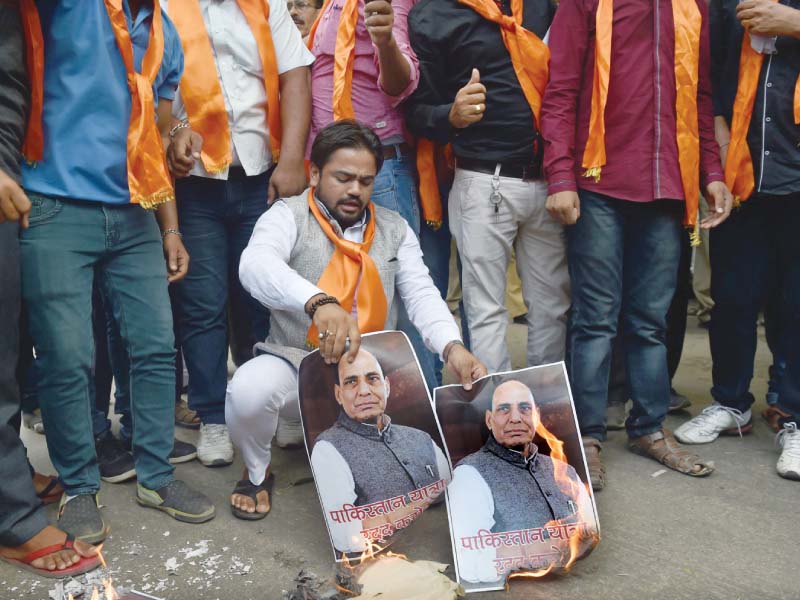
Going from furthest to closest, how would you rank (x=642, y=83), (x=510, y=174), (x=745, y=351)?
(x=745, y=351)
(x=510, y=174)
(x=642, y=83)

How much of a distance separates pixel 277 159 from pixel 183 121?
0.38 meters

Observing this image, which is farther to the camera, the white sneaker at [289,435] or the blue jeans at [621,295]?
Result: the white sneaker at [289,435]

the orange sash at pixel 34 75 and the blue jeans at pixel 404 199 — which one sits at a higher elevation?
the orange sash at pixel 34 75

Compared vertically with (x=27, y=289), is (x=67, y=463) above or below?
below

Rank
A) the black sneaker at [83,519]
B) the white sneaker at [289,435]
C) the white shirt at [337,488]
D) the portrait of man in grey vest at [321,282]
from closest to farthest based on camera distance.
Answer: the white shirt at [337,488] → the black sneaker at [83,519] → the portrait of man in grey vest at [321,282] → the white sneaker at [289,435]

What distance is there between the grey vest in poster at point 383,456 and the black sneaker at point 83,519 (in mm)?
742

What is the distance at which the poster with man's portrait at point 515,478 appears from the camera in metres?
2.21

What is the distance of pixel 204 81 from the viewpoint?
9.41 ft

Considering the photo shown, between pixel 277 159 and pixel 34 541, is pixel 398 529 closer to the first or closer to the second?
pixel 34 541

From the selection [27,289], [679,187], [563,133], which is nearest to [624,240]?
[679,187]

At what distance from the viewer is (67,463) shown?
8.13 ft

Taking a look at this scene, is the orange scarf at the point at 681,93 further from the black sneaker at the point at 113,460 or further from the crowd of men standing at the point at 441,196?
the black sneaker at the point at 113,460

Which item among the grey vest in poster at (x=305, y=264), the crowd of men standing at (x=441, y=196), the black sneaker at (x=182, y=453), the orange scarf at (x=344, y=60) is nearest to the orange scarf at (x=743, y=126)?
the crowd of men standing at (x=441, y=196)

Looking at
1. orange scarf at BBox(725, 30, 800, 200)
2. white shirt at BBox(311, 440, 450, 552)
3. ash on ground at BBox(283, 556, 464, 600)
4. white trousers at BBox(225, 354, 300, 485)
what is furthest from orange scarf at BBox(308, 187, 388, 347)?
orange scarf at BBox(725, 30, 800, 200)
